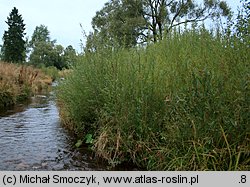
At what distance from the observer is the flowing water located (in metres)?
5.59

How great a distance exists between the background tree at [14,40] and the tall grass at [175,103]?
45447mm

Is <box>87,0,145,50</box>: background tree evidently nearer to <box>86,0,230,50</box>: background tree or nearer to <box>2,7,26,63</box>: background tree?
<box>86,0,230,50</box>: background tree

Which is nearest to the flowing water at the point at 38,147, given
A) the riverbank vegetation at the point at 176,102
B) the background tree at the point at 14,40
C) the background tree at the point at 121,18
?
the riverbank vegetation at the point at 176,102

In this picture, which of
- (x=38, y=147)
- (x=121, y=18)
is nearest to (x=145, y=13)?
(x=121, y=18)

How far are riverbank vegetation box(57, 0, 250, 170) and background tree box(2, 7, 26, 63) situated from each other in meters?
45.2

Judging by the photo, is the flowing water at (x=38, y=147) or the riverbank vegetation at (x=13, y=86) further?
the riverbank vegetation at (x=13, y=86)

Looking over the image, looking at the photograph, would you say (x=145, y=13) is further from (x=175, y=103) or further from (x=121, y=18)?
(x=175, y=103)

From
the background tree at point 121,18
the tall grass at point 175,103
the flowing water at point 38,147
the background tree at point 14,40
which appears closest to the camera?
the tall grass at point 175,103

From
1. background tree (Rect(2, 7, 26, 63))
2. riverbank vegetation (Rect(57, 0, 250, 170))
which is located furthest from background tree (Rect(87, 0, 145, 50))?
background tree (Rect(2, 7, 26, 63))

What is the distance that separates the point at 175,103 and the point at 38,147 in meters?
3.56

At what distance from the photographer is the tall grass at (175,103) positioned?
13.4 feet

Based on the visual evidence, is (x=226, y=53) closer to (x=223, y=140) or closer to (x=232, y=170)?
(x=223, y=140)

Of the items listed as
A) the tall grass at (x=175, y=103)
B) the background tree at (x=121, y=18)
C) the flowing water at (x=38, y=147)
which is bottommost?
the flowing water at (x=38, y=147)

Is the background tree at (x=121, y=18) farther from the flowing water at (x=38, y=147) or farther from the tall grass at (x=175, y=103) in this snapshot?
the tall grass at (x=175, y=103)
